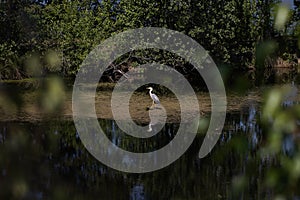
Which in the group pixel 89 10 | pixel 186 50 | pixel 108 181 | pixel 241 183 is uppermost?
pixel 89 10

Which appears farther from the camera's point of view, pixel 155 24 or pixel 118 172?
pixel 155 24

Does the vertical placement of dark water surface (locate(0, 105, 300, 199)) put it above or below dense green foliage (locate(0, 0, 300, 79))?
below

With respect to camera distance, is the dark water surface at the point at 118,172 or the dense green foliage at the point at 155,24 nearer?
the dark water surface at the point at 118,172

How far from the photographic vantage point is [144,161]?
18.3ft

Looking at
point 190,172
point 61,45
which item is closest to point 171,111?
point 190,172

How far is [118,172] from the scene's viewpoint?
507 centimetres

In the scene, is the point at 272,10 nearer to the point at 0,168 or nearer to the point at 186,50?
the point at 0,168

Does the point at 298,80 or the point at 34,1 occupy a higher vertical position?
the point at 34,1

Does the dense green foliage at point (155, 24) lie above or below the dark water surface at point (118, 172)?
above

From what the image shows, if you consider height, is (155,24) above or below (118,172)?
above

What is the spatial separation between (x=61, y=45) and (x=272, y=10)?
14.2m

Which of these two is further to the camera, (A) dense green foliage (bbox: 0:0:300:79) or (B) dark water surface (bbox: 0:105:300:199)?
(A) dense green foliage (bbox: 0:0:300:79)

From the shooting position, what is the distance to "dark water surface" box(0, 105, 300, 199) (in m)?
0.84

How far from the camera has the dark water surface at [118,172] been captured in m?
0.84
